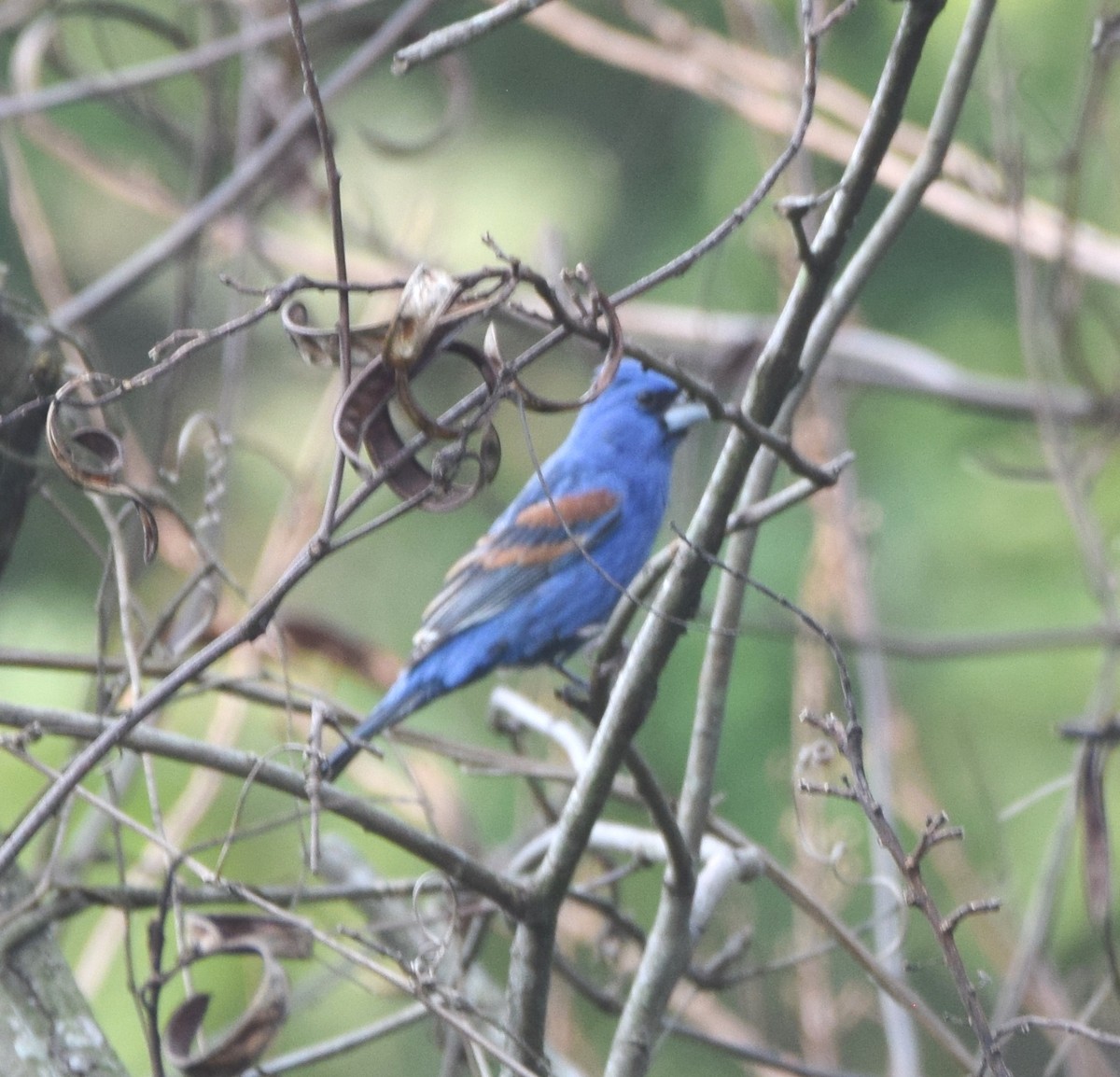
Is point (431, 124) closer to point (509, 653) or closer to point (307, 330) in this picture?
point (509, 653)

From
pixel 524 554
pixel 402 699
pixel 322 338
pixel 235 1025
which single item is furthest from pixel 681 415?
pixel 322 338

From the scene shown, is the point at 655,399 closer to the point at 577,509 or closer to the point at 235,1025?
the point at 577,509

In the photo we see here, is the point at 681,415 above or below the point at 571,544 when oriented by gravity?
above

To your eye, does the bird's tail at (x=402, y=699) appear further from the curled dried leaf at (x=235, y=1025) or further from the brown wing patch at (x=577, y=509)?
the curled dried leaf at (x=235, y=1025)

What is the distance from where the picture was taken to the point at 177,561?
4.52 m

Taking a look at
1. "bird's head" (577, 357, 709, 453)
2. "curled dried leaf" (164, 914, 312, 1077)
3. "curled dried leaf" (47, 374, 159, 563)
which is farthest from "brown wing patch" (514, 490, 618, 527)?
"curled dried leaf" (47, 374, 159, 563)

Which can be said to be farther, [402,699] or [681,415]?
[681,415]

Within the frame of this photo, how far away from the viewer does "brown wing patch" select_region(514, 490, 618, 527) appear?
4.08 metres

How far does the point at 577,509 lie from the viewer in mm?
4086

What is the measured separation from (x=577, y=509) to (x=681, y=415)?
36cm

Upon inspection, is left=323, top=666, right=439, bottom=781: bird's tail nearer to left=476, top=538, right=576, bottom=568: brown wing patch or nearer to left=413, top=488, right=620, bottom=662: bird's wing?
left=413, top=488, right=620, bottom=662: bird's wing

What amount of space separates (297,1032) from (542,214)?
3.92 metres

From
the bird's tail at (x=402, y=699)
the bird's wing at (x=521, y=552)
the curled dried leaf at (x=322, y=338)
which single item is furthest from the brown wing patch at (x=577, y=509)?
the curled dried leaf at (x=322, y=338)

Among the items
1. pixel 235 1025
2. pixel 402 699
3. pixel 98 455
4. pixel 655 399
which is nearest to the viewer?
pixel 98 455
